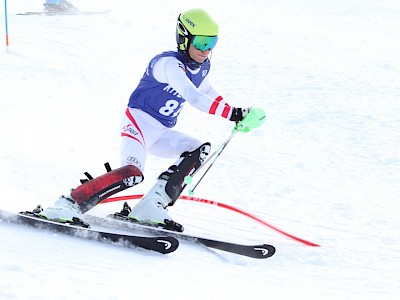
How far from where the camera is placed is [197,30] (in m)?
4.89

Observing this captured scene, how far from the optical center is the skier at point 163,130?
15.3 ft

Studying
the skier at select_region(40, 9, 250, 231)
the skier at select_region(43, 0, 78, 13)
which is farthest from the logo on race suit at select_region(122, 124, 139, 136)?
the skier at select_region(43, 0, 78, 13)

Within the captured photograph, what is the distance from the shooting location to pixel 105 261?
3928mm

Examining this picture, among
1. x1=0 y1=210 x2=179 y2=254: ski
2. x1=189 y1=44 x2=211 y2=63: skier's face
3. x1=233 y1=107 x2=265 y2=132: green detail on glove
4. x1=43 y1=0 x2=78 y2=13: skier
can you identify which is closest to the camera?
x1=0 y1=210 x2=179 y2=254: ski

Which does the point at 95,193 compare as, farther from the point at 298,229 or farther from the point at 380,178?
the point at 380,178

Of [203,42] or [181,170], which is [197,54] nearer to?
[203,42]

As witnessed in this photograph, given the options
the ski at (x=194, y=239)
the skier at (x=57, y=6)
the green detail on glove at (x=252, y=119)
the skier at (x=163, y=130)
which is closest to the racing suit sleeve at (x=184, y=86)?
the skier at (x=163, y=130)

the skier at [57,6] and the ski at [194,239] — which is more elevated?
the ski at [194,239]

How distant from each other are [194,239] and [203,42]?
5.04 feet

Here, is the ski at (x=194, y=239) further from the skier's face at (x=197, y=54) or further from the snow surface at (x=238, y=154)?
the skier's face at (x=197, y=54)

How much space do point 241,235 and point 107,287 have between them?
6.60 ft

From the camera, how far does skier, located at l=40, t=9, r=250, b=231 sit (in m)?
4.67

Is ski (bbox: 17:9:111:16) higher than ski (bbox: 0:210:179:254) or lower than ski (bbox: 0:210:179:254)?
lower

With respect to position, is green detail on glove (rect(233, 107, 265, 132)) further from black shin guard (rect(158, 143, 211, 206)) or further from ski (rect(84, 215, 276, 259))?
ski (rect(84, 215, 276, 259))
